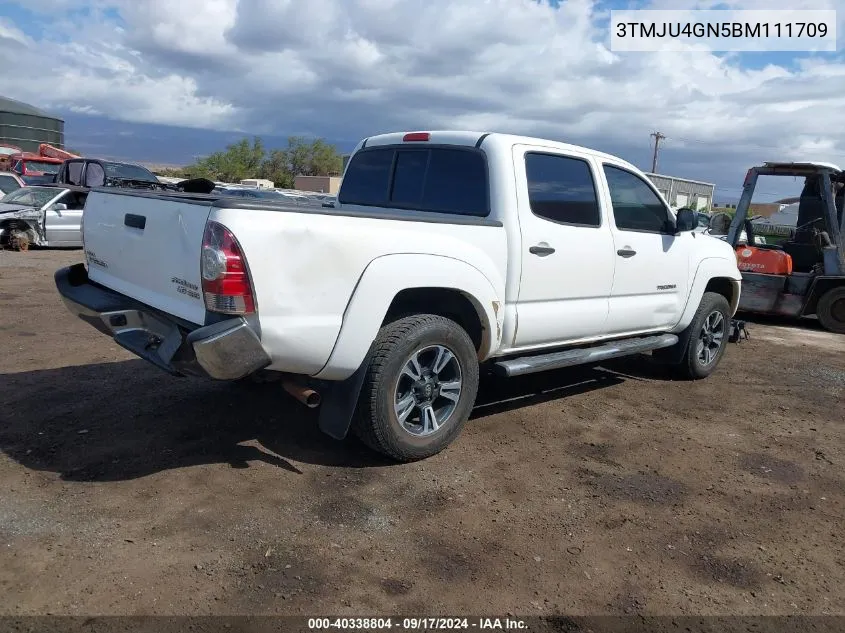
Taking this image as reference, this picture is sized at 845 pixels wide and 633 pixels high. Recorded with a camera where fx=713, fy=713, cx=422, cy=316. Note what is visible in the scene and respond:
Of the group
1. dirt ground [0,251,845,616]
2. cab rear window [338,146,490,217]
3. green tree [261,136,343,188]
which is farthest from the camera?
green tree [261,136,343,188]

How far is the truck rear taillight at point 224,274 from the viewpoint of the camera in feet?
11.3

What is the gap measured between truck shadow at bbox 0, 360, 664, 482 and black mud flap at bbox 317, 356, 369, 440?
41 centimetres

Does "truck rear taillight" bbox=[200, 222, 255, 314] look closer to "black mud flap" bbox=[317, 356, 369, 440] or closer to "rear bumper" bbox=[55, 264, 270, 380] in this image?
"rear bumper" bbox=[55, 264, 270, 380]

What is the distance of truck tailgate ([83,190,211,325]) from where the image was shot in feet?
12.1

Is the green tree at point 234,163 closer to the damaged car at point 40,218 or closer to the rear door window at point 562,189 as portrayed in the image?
the damaged car at point 40,218

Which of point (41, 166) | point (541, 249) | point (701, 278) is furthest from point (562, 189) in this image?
point (41, 166)

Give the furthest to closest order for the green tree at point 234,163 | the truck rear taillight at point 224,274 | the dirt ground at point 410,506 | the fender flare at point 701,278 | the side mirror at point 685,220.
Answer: the green tree at point 234,163, the fender flare at point 701,278, the side mirror at point 685,220, the truck rear taillight at point 224,274, the dirt ground at point 410,506

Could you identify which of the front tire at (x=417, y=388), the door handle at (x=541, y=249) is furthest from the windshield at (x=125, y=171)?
the front tire at (x=417, y=388)

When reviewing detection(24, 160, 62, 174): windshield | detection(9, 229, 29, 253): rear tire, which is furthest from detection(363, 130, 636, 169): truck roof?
detection(24, 160, 62, 174): windshield

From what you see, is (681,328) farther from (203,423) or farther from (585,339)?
(203,423)

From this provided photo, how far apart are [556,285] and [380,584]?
2620mm

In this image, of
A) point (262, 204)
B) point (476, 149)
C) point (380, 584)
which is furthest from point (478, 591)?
point (476, 149)

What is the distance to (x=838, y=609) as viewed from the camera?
316cm

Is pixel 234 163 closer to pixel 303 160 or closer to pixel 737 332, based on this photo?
pixel 303 160
